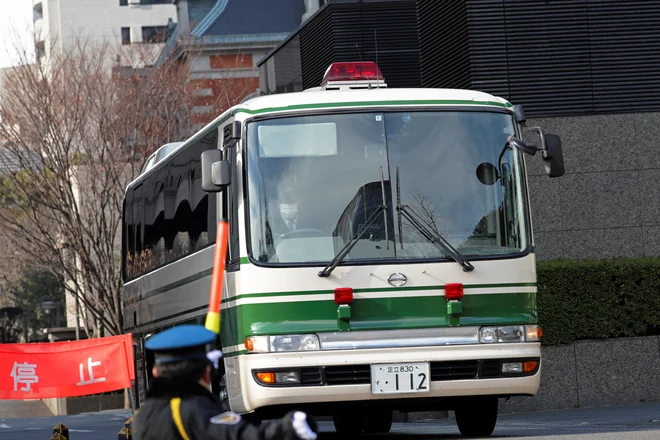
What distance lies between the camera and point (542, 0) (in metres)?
20.2

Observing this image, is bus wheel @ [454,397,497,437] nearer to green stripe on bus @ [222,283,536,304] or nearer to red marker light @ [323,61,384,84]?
green stripe on bus @ [222,283,536,304]

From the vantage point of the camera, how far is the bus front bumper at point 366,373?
453 inches

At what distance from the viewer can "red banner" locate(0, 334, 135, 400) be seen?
19.0 metres

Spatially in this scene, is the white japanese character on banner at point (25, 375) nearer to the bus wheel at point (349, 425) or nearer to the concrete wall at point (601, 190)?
the bus wheel at point (349, 425)

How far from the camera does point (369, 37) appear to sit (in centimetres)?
2462

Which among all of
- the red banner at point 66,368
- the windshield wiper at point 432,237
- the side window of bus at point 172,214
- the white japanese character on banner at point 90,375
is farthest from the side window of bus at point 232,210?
the white japanese character on banner at point 90,375

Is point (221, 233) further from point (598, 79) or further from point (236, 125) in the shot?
point (598, 79)

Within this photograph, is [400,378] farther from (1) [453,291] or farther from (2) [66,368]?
(2) [66,368]

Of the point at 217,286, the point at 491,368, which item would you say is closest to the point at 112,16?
the point at 491,368

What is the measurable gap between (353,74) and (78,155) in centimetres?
2288

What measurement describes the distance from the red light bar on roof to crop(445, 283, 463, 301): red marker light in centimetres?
260

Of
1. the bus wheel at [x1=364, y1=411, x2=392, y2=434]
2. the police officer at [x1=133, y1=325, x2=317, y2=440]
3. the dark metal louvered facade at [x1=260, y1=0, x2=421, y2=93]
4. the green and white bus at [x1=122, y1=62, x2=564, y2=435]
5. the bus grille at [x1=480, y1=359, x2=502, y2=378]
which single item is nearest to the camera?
the police officer at [x1=133, y1=325, x2=317, y2=440]

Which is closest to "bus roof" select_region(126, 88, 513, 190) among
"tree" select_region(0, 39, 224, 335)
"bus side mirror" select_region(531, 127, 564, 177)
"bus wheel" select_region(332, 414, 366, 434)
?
"bus side mirror" select_region(531, 127, 564, 177)

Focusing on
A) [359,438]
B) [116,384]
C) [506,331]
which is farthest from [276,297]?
[116,384]
